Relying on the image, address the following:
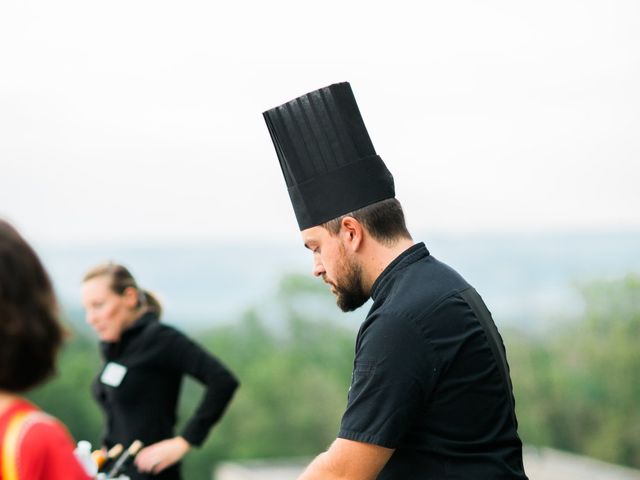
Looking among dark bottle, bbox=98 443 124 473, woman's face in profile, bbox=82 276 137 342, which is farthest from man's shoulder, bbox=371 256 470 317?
woman's face in profile, bbox=82 276 137 342

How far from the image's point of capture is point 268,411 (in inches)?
706

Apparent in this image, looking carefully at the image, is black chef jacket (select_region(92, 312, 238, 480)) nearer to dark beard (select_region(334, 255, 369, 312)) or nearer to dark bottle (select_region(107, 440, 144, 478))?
dark bottle (select_region(107, 440, 144, 478))

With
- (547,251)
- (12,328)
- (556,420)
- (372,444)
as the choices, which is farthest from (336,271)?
(556,420)

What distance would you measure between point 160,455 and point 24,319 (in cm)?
205

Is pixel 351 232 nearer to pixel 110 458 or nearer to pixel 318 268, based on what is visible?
pixel 318 268

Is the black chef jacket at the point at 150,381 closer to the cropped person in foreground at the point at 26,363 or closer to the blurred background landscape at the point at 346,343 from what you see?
the cropped person in foreground at the point at 26,363

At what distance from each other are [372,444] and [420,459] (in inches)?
5.0

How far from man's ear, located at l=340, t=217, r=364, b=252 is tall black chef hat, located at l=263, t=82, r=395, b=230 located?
2.0 inches

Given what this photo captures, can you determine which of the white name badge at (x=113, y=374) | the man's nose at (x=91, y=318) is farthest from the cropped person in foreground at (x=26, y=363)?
the man's nose at (x=91, y=318)

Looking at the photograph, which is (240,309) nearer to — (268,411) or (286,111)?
(268,411)

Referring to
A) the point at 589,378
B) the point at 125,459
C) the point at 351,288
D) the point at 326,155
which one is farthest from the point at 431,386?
the point at 589,378

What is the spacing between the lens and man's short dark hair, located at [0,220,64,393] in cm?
123

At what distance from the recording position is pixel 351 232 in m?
1.96

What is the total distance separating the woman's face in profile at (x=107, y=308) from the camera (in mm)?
3301
